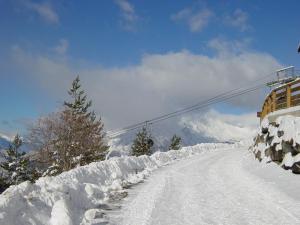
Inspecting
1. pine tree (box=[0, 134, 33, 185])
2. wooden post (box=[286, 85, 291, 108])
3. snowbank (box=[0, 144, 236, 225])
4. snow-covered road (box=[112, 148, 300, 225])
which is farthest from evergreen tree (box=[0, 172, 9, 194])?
wooden post (box=[286, 85, 291, 108])

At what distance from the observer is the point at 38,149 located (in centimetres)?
3947

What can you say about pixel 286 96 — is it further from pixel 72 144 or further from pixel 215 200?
pixel 72 144

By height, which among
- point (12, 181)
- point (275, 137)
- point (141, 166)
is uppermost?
point (275, 137)

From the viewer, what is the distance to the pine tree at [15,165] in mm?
48691

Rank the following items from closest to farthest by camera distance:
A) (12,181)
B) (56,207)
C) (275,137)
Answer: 1. (56,207)
2. (275,137)
3. (12,181)

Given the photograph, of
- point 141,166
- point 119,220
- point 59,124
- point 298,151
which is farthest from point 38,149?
point 119,220

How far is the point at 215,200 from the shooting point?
1132cm

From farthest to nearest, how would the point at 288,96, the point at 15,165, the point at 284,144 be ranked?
the point at 15,165 → the point at 288,96 → the point at 284,144

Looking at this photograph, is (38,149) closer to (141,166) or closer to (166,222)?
(141,166)

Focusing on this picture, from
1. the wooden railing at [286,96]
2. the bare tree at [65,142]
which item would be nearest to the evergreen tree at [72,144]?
the bare tree at [65,142]

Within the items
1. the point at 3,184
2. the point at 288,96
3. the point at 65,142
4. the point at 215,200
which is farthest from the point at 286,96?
the point at 3,184

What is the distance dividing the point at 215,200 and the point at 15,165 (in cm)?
4378

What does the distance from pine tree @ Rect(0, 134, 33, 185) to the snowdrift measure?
114ft

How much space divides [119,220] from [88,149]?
A: 32560mm
